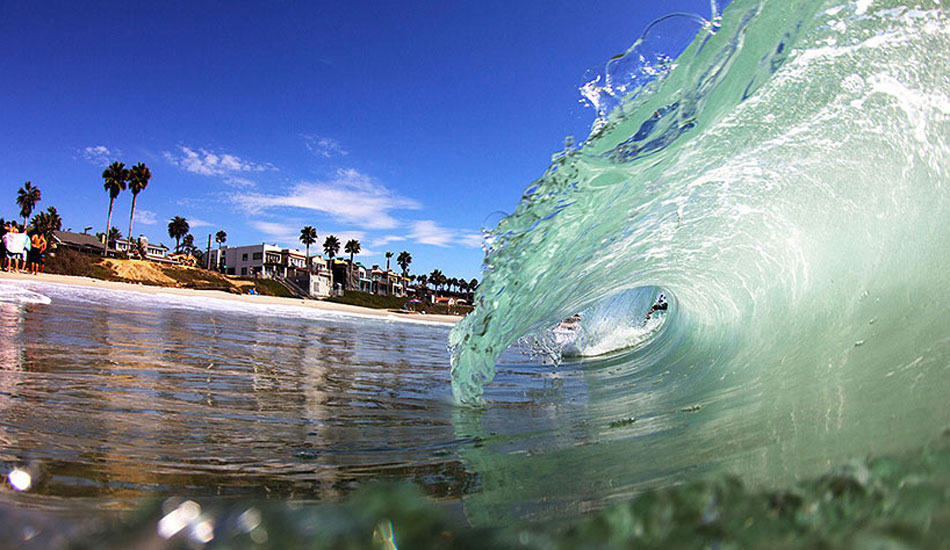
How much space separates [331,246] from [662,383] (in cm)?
10539

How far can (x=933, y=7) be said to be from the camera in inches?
124

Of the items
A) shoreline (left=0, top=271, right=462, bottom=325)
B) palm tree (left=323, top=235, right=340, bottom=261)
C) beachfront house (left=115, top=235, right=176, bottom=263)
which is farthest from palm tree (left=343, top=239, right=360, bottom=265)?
shoreline (left=0, top=271, right=462, bottom=325)

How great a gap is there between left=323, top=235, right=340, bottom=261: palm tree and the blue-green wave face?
105 meters

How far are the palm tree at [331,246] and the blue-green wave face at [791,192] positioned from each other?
105 meters

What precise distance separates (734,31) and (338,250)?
107667 millimetres

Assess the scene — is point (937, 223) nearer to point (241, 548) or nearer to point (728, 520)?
point (728, 520)

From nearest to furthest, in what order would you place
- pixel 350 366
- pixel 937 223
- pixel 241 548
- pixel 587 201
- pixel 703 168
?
pixel 241 548, pixel 937 223, pixel 587 201, pixel 703 168, pixel 350 366

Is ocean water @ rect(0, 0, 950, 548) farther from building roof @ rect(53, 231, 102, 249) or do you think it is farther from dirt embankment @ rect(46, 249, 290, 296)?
building roof @ rect(53, 231, 102, 249)

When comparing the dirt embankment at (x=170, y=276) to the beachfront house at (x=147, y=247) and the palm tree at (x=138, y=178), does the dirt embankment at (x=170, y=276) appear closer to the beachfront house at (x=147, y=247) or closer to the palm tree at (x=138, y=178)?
the palm tree at (x=138, y=178)

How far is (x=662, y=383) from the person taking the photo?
5.17 m

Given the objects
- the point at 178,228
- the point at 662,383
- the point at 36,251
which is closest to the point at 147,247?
the point at 178,228

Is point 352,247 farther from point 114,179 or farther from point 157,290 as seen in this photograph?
point 157,290

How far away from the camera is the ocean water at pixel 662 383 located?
3.10 ft

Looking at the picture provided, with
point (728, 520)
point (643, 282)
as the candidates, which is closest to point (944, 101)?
point (728, 520)
